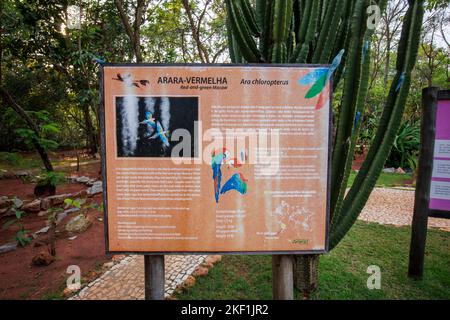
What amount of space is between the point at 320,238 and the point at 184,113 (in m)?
1.25

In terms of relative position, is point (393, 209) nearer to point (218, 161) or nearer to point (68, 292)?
point (218, 161)

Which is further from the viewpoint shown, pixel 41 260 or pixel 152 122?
pixel 41 260

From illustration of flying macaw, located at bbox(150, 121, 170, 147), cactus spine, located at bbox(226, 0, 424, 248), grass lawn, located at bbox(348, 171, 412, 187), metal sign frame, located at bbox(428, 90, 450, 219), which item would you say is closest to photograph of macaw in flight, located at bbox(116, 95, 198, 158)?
illustration of flying macaw, located at bbox(150, 121, 170, 147)

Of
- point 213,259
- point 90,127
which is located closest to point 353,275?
point 213,259

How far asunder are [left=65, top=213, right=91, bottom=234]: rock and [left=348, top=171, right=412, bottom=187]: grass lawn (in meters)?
6.39

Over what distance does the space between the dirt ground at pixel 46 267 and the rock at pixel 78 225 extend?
87 mm

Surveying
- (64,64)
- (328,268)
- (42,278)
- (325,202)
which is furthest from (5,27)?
(328,268)

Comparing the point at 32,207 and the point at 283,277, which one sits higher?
the point at 283,277

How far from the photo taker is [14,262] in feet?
11.4

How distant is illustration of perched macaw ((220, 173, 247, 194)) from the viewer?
1711 millimetres

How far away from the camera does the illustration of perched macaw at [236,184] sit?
5.61 feet

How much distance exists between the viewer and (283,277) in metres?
1.96

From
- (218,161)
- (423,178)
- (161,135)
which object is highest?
(161,135)

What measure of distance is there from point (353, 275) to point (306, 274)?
78 cm
